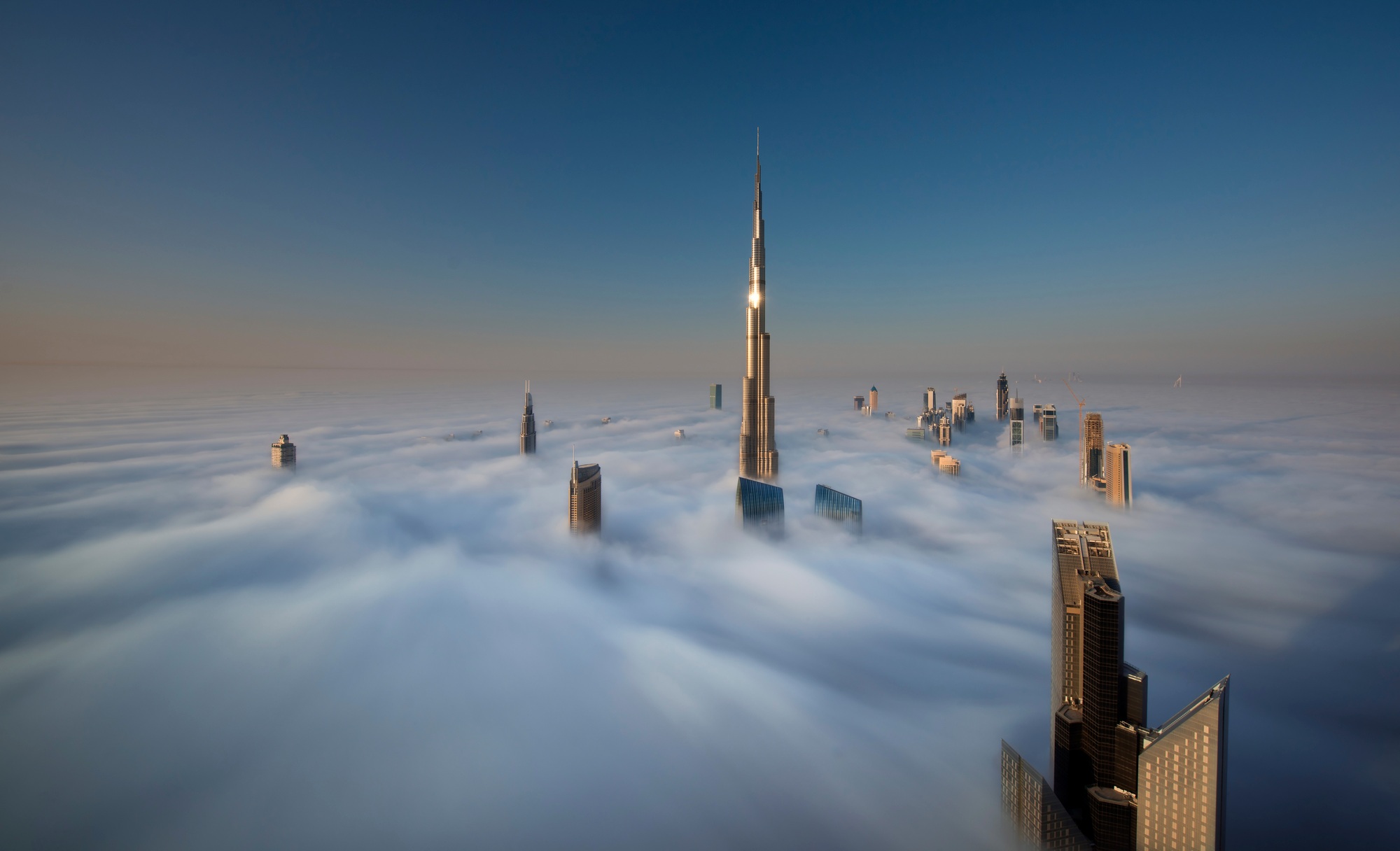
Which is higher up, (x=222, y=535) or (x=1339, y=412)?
(x=1339, y=412)

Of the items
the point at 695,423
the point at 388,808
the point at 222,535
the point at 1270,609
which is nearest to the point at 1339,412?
the point at 1270,609

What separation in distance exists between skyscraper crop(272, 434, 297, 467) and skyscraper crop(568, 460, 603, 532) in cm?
5825

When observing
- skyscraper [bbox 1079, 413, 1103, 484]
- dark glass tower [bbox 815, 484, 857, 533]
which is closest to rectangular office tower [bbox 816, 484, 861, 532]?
dark glass tower [bbox 815, 484, 857, 533]

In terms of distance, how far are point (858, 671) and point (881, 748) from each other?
8819mm

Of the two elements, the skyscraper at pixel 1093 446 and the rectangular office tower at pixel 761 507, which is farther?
the skyscraper at pixel 1093 446

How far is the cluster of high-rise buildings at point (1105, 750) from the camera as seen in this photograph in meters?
19.1

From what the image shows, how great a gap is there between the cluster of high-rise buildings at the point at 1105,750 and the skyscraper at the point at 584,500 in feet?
171

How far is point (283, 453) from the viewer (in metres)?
85.0

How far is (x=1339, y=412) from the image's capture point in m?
136

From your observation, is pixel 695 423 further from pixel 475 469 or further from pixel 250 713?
pixel 250 713

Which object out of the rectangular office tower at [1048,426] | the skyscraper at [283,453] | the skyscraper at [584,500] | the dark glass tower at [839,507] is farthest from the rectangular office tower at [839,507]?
the skyscraper at [283,453]

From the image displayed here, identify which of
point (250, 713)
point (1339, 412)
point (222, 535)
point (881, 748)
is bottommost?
point (881, 748)

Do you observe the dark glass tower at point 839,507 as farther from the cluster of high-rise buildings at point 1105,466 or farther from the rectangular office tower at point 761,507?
the cluster of high-rise buildings at point 1105,466

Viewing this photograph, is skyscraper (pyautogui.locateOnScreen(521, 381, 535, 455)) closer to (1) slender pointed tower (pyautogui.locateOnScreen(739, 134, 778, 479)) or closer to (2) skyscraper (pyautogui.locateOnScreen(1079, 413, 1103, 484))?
(1) slender pointed tower (pyautogui.locateOnScreen(739, 134, 778, 479))
